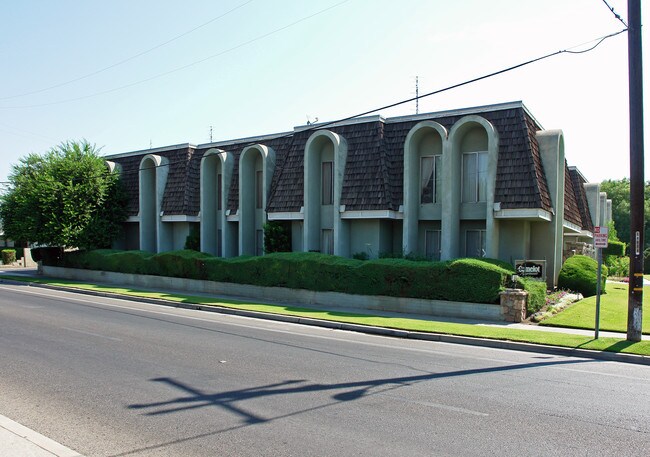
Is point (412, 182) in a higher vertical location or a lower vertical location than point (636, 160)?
higher

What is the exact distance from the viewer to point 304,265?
20203 millimetres

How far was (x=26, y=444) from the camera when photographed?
527 cm

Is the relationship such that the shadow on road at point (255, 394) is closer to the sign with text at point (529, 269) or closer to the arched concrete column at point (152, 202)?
the sign with text at point (529, 269)

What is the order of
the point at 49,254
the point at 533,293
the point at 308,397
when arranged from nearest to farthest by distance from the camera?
the point at 308,397 → the point at 533,293 → the point at 49,254

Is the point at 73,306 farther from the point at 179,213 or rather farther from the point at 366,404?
the point at 366,404

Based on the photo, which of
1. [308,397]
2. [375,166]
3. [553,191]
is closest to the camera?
[308,397]

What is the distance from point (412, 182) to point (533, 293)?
7.19 metres

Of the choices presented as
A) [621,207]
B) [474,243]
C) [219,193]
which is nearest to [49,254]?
[219,193]

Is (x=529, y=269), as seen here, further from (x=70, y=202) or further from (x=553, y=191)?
(x=70, y=202)

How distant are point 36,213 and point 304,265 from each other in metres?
19.3

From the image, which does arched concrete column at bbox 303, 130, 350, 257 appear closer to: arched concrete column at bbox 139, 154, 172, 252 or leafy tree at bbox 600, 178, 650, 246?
arched concrete column at bbox 139, 154, 172, 252

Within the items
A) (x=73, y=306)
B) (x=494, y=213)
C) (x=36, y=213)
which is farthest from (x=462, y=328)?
(x=36, y=213)

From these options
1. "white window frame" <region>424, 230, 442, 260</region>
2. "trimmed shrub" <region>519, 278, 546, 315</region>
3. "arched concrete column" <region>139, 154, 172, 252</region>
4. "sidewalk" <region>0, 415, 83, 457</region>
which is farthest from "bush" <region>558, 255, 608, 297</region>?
"arched concrete column" <region>139, 154, 172, 252</region>

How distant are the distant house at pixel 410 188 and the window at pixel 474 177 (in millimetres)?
40
